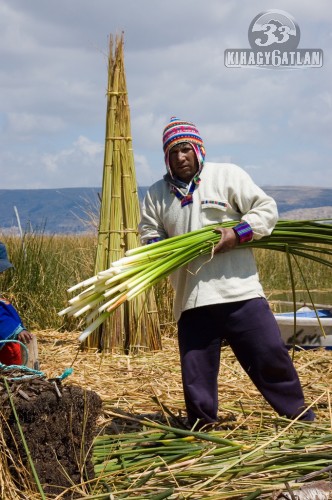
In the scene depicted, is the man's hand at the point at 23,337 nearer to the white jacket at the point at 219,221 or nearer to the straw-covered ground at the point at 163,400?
the straw-covered ground at the point at 163,400

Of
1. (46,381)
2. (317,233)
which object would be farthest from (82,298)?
(317,233)

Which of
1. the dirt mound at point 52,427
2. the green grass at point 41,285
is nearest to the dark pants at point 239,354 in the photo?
the dirt mound at point 52,427

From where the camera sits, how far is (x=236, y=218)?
4137 mm

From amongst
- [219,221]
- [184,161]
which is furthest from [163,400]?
[184,161]

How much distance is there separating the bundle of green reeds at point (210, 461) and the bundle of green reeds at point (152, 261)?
611mm

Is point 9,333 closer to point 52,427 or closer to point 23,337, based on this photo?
point 23,337

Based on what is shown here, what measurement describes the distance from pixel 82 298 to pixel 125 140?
11.1 ft

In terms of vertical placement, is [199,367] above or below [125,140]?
below

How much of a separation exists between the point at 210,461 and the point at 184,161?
143 cm

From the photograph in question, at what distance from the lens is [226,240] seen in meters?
3.91

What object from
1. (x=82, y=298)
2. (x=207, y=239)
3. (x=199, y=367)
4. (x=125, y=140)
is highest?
Result: (x=125, y=140)

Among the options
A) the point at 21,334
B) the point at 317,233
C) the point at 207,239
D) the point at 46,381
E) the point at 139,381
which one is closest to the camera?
the point at 46,381

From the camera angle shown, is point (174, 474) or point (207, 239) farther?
point (207, 239)

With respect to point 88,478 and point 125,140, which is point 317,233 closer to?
point 88,478
